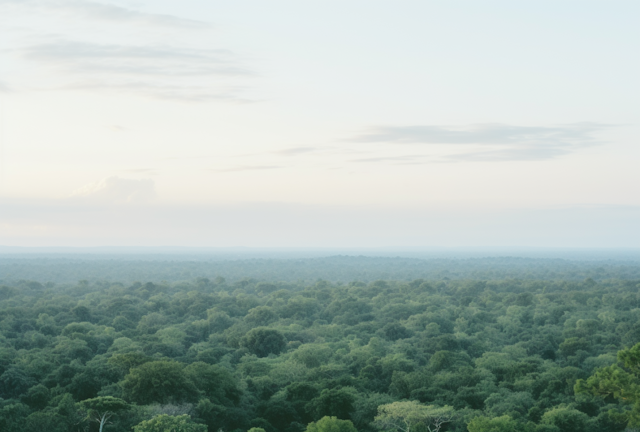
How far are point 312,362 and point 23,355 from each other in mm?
21484

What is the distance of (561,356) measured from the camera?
160 feet

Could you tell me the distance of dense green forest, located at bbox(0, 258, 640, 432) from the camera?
29.0m

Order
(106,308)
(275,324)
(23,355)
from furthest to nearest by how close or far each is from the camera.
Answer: (106,308), (275,324), (23,355)

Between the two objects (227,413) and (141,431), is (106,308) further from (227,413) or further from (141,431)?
(141,431)

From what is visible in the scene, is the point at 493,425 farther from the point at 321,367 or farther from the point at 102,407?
the point at 102,407

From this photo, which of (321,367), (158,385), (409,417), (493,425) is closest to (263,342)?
(321,367)

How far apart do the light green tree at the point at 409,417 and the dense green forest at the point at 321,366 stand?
100 mm

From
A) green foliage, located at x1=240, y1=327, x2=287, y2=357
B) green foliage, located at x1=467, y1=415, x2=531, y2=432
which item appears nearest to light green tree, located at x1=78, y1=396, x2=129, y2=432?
green foliage, located at x1=467, y1=415, x2=531, y2=432

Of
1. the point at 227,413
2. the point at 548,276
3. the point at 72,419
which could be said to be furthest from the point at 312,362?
the point at 548,276

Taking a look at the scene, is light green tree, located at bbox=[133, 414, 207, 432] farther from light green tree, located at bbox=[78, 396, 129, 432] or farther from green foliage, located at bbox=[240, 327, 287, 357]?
green foliage, located at bbox=[240, 327, 287, 357]

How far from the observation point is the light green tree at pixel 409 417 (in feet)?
93.6

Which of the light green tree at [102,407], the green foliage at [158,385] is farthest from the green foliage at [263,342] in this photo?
the light green tree at [102,407]

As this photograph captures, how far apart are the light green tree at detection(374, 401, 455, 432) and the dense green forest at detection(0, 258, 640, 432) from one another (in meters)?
0.10

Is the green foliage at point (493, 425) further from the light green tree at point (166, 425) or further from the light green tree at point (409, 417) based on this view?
the light green tree at point (166, 425)
